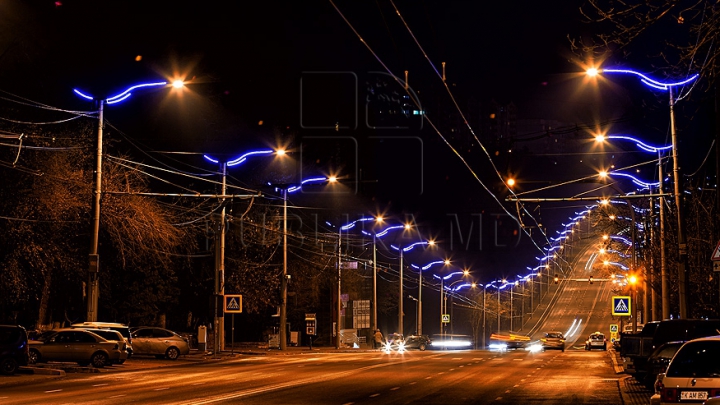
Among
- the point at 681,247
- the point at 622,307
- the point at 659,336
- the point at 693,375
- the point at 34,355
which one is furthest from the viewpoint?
the point at 622,307

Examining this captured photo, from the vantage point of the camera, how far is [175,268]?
57.3 m

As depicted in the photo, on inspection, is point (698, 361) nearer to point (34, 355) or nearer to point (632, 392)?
point (632, 392)

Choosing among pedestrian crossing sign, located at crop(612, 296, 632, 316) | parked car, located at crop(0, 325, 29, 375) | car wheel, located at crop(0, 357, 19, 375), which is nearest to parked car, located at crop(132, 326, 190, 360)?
parked car, located at crop(0, 325, 29, 375)

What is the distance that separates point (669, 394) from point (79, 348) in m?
26.8

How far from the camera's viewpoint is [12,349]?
30.8 metres

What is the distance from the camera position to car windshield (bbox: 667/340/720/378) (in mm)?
14289

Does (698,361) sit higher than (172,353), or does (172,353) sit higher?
(698,361)

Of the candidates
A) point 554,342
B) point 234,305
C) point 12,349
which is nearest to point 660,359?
point 12,349

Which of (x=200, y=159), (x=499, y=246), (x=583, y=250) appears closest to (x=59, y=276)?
(x=200, y=159)

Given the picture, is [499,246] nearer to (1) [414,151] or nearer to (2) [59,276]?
(1) [414,151]

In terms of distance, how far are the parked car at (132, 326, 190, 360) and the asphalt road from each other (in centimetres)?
653

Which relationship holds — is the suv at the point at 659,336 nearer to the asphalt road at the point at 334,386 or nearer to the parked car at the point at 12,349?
the asphalt road at the point at 334,386

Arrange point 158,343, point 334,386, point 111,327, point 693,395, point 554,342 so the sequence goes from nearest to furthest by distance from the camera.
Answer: point 693,395 < point 334,386 < point 111,327 < point 158,343 < point 554,342

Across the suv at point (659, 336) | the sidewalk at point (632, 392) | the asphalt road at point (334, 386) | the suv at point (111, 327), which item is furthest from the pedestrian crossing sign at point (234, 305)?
the suv at point (659, 336)
